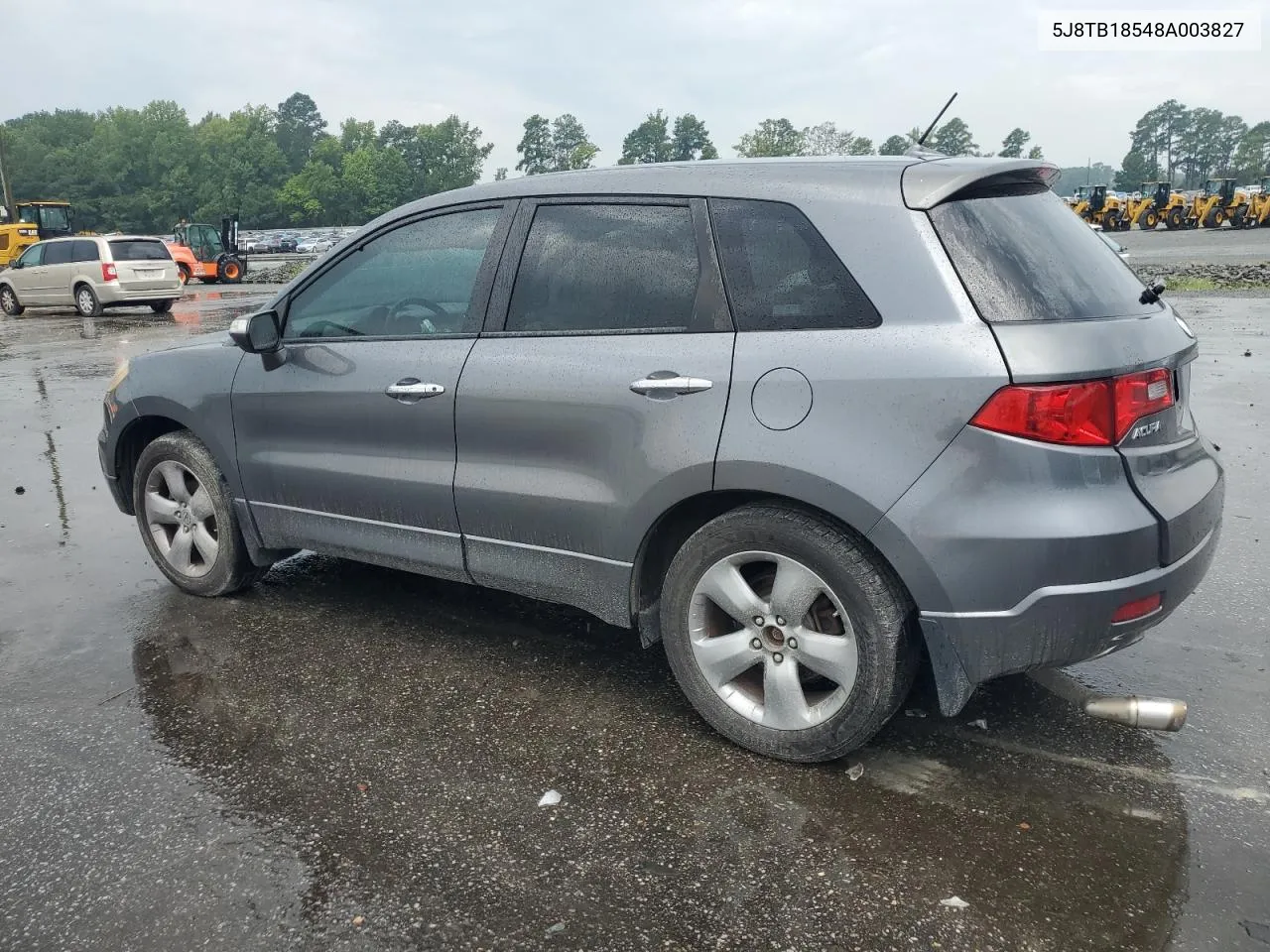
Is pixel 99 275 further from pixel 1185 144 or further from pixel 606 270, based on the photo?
pixel 1185 144

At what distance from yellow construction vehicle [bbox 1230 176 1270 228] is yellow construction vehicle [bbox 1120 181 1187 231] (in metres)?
2.05

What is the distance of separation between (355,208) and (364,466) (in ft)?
416

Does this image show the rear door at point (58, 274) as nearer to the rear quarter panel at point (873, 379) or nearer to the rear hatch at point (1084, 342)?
the rear quarter panel at point (873, 379)

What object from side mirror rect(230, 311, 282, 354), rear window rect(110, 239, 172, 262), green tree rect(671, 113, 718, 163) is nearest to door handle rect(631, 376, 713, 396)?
side mirror rect(230, 311, 282, 354)

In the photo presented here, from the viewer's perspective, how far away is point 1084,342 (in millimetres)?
2787

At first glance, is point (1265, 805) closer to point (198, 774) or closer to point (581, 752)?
point (581, 752)

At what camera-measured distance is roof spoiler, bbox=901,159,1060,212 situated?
118 inches

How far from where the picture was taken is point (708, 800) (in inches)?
119

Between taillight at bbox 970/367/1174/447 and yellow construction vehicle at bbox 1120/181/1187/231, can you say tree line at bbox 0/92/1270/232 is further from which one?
taillight at bbox 970/367/1174/447

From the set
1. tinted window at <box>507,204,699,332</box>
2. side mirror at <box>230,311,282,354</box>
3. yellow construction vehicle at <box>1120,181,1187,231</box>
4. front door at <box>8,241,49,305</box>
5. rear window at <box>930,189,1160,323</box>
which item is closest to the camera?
rear window at <box>930,189,1160,323</box>

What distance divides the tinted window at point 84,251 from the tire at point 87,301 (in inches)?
22.6

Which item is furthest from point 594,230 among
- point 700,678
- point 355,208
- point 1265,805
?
point 355,208

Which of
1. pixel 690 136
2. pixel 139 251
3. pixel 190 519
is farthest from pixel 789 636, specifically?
pixel 690 136

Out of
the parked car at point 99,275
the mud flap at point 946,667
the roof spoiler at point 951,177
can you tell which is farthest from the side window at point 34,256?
the mud flap at point 946,667
